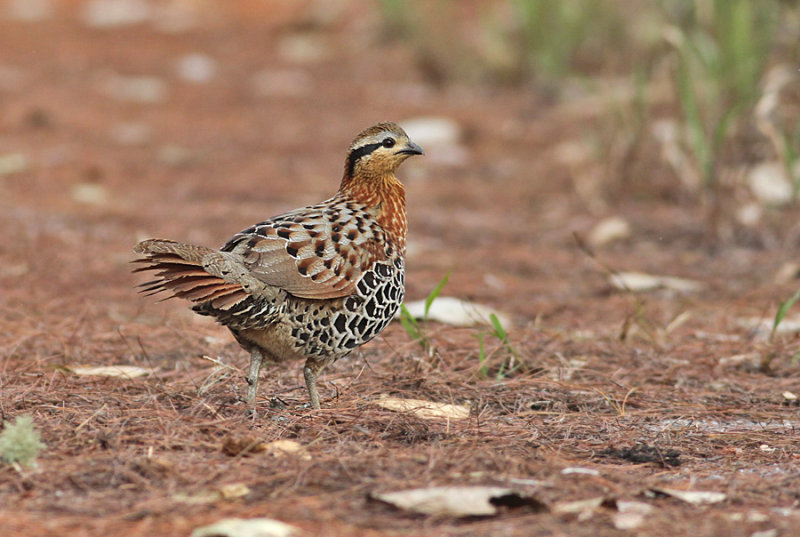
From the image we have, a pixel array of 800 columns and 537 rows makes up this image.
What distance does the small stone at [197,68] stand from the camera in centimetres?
1455

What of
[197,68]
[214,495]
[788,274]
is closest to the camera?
[214,495]

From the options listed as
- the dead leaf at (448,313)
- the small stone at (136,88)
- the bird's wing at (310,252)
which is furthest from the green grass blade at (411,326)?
the small stone at (136,88)

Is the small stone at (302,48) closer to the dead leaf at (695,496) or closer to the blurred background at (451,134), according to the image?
the blurred background at (451,134)

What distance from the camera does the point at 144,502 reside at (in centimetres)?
309

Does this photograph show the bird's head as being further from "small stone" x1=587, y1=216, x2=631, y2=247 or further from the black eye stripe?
"small stone" x1=587, y1=216, x2=631, y2=247

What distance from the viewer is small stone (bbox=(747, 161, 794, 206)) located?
8.24m

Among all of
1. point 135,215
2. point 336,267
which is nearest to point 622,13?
point 135,215

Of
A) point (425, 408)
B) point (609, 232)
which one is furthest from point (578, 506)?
point (609, 232)

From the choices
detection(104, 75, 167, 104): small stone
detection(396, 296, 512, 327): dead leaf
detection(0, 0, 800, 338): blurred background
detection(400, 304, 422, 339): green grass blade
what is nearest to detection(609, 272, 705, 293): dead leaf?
detection(0, 0, 800, 338): blurred background

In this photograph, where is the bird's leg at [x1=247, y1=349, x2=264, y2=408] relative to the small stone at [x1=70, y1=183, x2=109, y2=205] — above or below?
below

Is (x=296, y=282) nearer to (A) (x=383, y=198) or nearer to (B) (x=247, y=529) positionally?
(A) (x=383, y=198)

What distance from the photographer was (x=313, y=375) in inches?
169

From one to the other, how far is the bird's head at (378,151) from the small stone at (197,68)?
10.1 m

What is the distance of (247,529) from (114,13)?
16217mm
